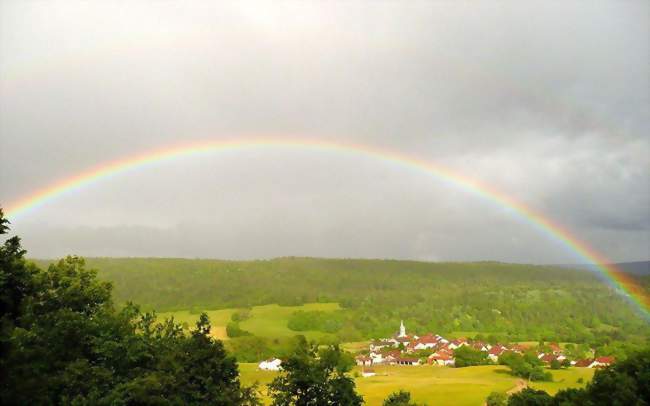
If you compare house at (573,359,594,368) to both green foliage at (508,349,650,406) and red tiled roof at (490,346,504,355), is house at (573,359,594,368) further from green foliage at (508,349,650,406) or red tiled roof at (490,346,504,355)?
green foliage at (508,349,650,406)

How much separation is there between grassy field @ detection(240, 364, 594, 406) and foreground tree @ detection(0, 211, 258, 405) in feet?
131

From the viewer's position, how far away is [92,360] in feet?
93.2

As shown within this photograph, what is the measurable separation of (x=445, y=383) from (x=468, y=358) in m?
40.1

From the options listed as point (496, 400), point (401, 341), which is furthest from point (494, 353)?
point (496, 400)

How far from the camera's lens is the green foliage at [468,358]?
5012 inches

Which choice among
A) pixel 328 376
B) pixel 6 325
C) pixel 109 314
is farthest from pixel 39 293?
pixel 328 376

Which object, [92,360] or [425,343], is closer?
[92,360]

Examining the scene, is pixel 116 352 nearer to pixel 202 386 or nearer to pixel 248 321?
pixel 202 386

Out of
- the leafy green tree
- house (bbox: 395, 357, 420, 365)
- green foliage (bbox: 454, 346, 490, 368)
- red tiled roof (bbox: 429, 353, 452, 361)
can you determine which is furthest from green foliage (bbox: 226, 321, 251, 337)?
the leafy green tree

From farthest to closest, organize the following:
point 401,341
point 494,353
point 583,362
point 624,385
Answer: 1. point 401,341
2. point 494,353
3. point 583,362
4. point 624,385

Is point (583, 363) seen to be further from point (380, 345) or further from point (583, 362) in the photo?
point (380, 345)

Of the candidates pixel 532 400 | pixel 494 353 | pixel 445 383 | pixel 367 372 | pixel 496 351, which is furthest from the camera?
pixel 496 351

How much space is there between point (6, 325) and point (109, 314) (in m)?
10.9

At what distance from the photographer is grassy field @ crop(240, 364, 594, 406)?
251 feet
